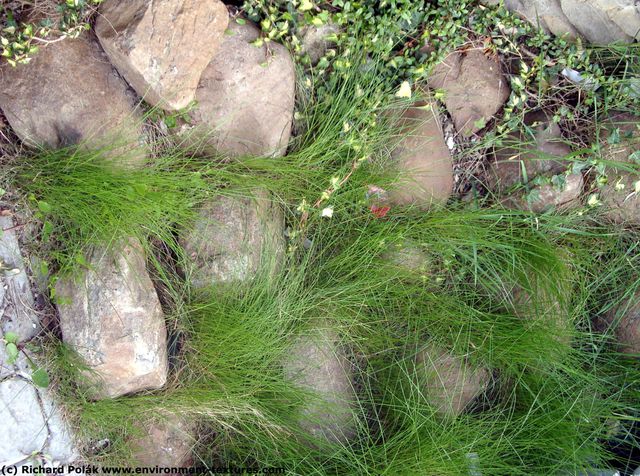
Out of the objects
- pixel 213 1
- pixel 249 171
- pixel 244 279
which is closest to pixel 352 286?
pixel 244 279

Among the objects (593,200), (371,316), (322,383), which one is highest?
(593,200)

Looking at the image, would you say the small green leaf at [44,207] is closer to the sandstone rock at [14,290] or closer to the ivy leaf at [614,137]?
the sandstone rock at [14,290]

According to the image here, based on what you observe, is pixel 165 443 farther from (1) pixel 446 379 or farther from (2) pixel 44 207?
(1) pixel 446 379

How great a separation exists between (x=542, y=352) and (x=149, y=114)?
2.15 m

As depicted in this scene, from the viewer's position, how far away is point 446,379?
2.71m

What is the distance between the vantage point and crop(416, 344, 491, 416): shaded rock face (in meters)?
2.70

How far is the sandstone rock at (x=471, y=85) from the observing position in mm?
2711

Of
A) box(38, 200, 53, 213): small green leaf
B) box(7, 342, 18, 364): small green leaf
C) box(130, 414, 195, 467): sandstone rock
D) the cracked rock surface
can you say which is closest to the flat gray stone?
the cracked rock surface

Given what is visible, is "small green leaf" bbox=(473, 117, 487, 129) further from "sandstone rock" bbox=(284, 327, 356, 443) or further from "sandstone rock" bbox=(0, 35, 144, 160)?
"sandstone rock" bbox=(0, 35, 144, 160)

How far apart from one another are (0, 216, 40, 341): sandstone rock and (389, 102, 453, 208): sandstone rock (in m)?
1.70

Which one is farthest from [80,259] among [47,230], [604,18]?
[604,18]

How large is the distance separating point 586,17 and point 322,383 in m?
2.22

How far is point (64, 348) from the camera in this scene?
233 centimetres

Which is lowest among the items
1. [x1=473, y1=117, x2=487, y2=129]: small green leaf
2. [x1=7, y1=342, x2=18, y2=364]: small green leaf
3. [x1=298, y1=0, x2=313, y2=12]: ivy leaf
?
[x1=7, y1=342, x2=18, y2=364]: small green leaf
